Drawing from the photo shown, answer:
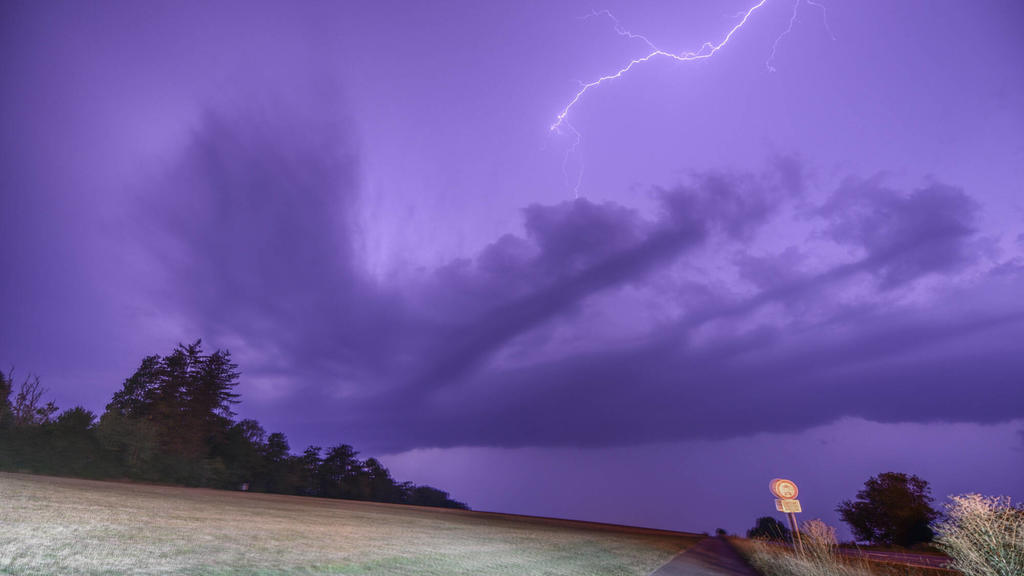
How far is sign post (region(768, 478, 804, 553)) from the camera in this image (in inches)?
758

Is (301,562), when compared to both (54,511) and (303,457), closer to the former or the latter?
(54,511)

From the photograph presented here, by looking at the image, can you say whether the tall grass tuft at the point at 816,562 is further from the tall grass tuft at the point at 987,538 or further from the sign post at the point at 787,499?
the tall grass tuft at the point at 987,538

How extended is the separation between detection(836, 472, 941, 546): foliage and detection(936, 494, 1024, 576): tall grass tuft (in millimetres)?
59770

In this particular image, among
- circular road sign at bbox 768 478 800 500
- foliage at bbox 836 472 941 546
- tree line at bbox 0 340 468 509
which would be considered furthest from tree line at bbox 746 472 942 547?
tree line at bbox 0 340 468 509

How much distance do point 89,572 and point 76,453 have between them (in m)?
46.4

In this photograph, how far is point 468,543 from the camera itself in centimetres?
1908

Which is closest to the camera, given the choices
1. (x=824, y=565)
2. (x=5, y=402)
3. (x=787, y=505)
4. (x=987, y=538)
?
(x=987, y=538)

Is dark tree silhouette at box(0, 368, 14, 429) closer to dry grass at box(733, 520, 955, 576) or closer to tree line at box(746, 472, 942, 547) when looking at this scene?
dry grass at box(733, 520, 955, 576)

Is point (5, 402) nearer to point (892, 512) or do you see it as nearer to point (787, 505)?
point (787, 505)

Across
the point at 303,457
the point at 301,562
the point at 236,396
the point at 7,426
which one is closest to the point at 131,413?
the point at 236,396

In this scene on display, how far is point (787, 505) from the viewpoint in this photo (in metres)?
19.6

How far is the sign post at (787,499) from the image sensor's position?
1927cm

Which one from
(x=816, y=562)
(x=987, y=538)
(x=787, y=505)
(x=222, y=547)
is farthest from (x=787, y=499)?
(x=222, y=547)

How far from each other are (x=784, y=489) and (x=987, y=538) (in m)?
11.5
